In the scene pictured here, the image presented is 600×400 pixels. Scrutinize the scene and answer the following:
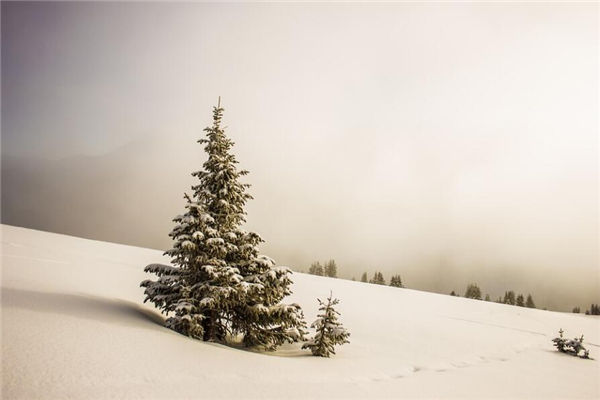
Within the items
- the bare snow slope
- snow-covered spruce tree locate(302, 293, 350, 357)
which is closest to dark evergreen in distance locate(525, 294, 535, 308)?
the bare snow slope

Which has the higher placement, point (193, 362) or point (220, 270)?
point (220, 270)

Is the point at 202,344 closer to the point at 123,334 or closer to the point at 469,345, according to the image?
the point at 123,334

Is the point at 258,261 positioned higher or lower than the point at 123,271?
higher

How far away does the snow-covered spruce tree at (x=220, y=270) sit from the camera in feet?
31.1

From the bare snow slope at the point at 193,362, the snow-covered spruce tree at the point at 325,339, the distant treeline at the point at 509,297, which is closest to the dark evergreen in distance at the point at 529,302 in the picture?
the distant treeline at the point at 509,297

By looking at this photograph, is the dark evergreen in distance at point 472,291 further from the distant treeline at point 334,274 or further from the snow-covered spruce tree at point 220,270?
the snow-covered spruce tree at point 220,270

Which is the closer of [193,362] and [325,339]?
[193,362]

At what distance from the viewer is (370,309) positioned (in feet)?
73.9

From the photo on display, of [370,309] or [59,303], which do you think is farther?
[370,309]

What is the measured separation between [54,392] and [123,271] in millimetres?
17255

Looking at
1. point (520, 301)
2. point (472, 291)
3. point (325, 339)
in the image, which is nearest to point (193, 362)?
point (325, 339)

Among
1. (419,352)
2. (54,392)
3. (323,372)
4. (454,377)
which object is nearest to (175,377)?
(54,392)

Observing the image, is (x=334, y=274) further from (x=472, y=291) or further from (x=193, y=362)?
(x=193, y=362)

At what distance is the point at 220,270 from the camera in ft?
31.5
